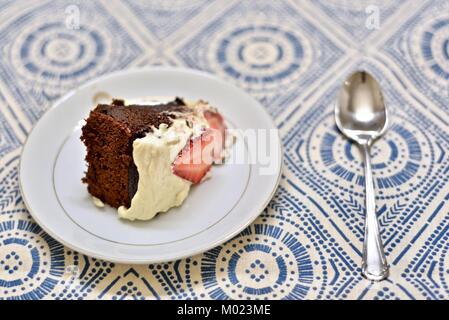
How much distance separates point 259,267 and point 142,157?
0.33m

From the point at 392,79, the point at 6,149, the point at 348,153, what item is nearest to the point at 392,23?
the point at 392,79

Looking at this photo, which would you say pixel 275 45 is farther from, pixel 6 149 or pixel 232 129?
pixel 6 149

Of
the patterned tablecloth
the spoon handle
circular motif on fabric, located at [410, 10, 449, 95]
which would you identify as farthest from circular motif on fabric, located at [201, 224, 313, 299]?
circular motif on fabric, located at [410, 10, 449, 95]

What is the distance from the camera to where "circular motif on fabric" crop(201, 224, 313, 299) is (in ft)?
3.90

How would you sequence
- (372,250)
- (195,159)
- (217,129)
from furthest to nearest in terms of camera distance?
(217,129), (195,159), (372,250)

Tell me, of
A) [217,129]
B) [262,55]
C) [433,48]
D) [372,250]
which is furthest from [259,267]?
[433,48]

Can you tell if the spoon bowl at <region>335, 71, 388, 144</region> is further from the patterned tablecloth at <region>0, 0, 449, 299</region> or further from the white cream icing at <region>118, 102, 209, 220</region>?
the white cream icing at <region>118, 102, 209, 220</region>

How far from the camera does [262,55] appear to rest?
177 cm

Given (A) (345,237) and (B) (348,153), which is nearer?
(A) (345,237)

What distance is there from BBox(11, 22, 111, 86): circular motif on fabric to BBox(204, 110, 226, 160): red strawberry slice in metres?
0.48

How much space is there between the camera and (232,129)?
1482mm

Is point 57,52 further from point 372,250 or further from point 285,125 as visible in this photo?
point 372,250
